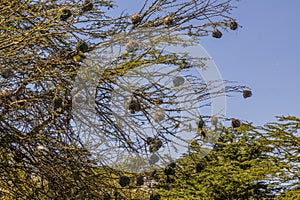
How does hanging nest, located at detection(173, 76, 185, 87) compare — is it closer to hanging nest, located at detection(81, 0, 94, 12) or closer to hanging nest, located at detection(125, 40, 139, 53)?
hanging nest, located at detection(125, 40, 139, 53)

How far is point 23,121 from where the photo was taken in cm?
303

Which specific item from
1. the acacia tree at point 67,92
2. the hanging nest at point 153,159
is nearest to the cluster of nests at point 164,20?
the acacia tree at point 67,92

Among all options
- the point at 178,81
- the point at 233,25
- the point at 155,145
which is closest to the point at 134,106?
the point at 155,145

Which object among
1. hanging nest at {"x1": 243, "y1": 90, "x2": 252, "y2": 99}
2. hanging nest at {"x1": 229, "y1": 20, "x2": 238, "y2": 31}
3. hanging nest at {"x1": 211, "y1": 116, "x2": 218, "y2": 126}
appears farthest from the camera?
hanging nest at {"x1": 243, "y1": 90, "x2": 252, "y2": 99}

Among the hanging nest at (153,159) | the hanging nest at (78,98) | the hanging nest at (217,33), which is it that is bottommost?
the hanging nest at (153,159)

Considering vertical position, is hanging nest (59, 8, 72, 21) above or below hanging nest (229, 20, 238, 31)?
below

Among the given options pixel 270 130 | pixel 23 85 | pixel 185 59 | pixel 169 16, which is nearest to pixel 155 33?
pixel 169 16

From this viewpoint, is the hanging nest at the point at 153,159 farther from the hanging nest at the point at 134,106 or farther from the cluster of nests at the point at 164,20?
the cluster of nests at the point at 164,20

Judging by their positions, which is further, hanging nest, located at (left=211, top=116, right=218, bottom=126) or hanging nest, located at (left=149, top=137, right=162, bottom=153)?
hanging nest, located at (left=211, top=116, right=218, bottom=126)

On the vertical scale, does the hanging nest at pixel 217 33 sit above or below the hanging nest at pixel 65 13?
above

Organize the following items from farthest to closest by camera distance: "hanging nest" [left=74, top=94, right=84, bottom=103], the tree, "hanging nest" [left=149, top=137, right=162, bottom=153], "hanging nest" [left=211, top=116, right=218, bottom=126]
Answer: the tree < "hanging nest" [left=211, top=116, right=218, bottom=126] < "hanging nest" [left=74, top=94, right=84, bottom=103] < "hanging nest" [left=149, top=137, right=162, bottom=153]

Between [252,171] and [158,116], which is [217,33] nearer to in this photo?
[158,116]

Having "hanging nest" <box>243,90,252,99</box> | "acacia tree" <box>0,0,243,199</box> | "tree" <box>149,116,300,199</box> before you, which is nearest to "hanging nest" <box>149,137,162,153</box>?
"acacia tree" <box>0,0,243,199</box>

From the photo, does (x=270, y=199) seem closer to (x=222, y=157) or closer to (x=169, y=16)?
(x=222, y=157)
